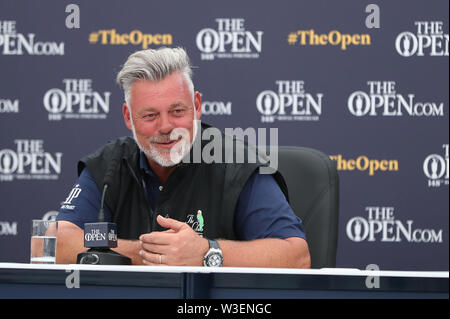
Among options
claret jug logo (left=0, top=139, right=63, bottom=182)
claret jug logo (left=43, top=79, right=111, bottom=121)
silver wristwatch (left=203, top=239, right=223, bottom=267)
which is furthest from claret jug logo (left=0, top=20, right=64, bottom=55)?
silver wristwatch (left=203, top=239, right=223, bottom=267)

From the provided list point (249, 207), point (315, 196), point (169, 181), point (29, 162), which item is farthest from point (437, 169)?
point (29, 162)

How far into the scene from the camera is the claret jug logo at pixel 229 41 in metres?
3.17

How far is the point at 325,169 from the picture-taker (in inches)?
71.9

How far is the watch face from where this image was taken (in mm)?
1409

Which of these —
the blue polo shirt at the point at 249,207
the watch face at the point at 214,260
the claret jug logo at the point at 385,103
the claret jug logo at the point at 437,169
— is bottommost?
the watch face at the point at 214,260

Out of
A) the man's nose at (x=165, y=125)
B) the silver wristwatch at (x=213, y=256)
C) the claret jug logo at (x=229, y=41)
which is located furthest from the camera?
the claret jug logo at (x=229, y=41)

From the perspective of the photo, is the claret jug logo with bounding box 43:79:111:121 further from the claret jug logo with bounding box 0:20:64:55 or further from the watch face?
the watch face

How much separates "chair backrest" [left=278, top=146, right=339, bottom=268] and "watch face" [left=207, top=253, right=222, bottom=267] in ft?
1.41

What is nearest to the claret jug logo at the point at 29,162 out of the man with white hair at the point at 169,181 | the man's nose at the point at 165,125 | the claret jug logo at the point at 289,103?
the claret jug logo at the point at 289,103

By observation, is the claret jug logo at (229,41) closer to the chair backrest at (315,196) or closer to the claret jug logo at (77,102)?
the claret jug logo at (77,102)

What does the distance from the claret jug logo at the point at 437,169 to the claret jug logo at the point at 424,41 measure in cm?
→ 50

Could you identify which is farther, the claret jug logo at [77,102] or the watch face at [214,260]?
the claret jug logo at [77,102]
